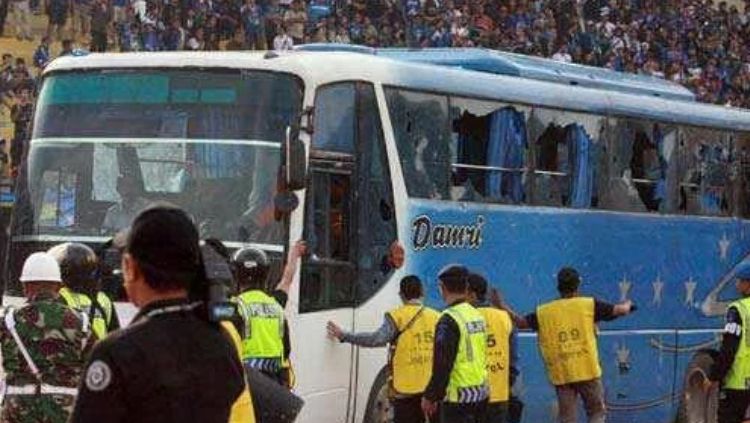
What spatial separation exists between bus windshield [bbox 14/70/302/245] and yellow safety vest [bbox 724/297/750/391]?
11.2 ft

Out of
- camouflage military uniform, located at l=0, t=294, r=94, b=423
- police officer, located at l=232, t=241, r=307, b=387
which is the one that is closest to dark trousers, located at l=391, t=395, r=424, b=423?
police officer, located at l=232, t=241, r=307, b=387

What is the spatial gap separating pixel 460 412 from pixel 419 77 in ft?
13.1

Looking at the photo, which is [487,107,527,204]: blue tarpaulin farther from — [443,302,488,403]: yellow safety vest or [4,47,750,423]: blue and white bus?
[443,302,488,403]: yellow safety vest

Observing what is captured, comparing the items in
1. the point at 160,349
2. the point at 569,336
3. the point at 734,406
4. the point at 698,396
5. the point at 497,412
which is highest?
the point at 160,349

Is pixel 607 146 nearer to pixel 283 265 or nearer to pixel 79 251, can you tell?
pixel 283 265

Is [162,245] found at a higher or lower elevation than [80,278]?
higher

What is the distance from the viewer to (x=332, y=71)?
14117mm

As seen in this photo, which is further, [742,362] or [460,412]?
[742,362]

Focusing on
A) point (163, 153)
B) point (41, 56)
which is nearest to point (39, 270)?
point (163, 153)

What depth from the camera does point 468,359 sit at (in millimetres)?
11766

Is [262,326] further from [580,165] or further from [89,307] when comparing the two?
[580,165]

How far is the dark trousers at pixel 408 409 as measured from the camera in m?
12.9

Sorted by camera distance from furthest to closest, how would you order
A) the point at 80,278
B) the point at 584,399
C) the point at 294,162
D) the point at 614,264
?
the point at 614,264
the point at 584,399
the point at 294,162
the point at 80,278

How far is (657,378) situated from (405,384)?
19.4 ft
